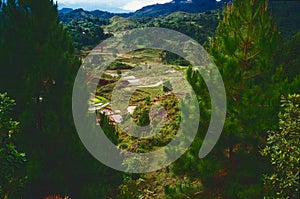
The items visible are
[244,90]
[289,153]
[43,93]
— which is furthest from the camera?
[43,93]

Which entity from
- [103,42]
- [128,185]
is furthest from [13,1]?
[103,42]

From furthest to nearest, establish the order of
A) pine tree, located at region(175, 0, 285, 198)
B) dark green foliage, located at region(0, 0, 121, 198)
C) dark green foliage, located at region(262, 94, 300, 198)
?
dark green foliage, located at region(0, 0, 121, 198)
pine tree, located at region(175, 0, 285, 198)
dark green foliage, located at region(262, 94, 300, 198)

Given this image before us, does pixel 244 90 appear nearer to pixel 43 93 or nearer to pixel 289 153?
pixel 289 153

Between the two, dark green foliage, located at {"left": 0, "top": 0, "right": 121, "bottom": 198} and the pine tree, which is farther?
dark green foliage, located at {"left": 0, "top": 0, "right": 121, "bottom": 198}

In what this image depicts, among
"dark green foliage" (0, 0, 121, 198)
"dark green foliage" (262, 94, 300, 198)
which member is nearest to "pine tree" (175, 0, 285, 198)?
"dark green foliage" (262, 94, 300, 198)

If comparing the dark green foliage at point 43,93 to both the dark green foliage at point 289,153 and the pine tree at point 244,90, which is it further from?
the dark green foliage at point 289,153

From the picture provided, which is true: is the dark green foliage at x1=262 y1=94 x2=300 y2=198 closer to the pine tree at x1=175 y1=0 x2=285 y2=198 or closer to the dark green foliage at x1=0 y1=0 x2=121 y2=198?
the pine tree at x1=175 y1=0 x2=285 y2=198

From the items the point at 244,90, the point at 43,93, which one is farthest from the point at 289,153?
the point at 43,93

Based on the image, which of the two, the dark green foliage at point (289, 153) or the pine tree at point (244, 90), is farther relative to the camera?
the pine tree at point (244, 90)

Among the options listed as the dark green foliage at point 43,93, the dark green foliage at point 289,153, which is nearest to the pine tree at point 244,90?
the dark green foliage at point 289,153

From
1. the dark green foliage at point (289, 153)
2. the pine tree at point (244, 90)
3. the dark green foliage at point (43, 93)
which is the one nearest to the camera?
the dark green foliage at point (289, 153)

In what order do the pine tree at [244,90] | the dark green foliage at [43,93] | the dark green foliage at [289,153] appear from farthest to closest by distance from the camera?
the dark green foliage at [43,93] < the pine tree at [244,90] < the dark green foliage at [289,153]

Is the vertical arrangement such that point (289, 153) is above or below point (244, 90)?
below
